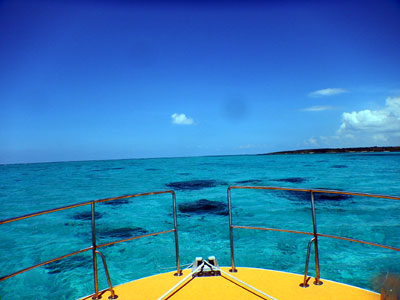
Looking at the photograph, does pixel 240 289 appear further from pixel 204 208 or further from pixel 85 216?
pixel 85 216

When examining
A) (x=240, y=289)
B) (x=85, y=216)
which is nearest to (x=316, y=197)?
(x=85, y=216)

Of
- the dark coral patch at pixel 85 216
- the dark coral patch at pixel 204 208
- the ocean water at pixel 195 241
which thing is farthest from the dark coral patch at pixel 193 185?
Result: the dark coral patch at pixel 85 216

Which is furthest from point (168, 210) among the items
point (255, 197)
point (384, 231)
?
point (384, 231)

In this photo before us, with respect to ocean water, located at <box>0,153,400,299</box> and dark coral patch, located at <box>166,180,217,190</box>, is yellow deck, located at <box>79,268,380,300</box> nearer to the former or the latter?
ocean water, located at <box>0,153,400,299</box>

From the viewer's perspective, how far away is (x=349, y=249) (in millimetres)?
8078

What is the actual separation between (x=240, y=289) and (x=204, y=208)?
11.2 metres

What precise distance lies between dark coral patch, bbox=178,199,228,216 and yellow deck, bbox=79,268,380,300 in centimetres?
964

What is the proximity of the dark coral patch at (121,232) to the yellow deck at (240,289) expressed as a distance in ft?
23.6

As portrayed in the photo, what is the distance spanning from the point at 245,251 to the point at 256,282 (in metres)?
5.68

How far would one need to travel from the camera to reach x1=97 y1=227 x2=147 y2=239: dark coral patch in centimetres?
991

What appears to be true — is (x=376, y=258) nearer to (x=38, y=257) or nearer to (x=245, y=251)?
(x=245, y=251)

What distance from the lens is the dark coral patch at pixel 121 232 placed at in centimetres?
991

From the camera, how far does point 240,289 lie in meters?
2.87

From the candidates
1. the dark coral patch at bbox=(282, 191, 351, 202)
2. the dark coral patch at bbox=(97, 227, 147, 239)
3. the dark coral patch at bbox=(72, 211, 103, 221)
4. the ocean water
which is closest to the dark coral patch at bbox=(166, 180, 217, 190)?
the ocean water
